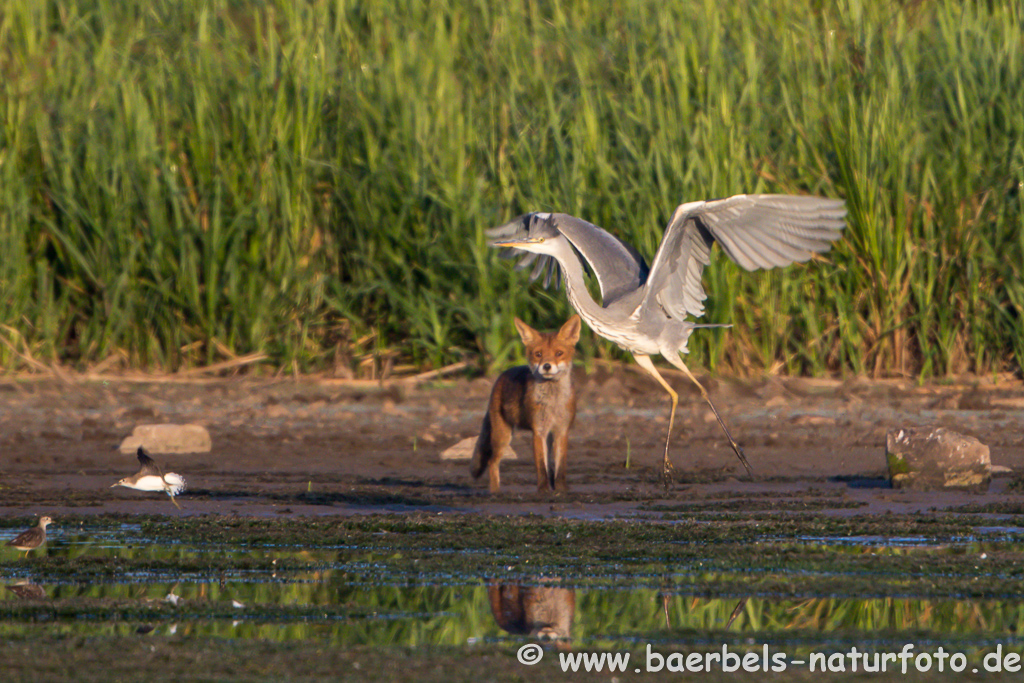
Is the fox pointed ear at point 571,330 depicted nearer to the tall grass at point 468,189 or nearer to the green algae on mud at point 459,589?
the green algae on mud at point 459,589

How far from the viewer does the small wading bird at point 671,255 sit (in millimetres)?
7035

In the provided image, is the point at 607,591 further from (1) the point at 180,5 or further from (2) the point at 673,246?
(1) the point at 180,5

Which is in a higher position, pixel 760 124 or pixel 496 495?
pixel 760 124

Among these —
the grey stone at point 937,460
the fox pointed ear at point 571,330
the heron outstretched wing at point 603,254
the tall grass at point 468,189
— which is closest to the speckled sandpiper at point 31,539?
the fox pointed ear at point 571,330

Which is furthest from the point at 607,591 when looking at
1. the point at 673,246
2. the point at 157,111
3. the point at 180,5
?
the point at 180,5

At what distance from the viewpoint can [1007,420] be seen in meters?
8.80

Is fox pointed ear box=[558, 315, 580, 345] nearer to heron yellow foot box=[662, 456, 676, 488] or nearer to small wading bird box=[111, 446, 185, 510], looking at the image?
heron yellow foot box=[662, 456, 676, 488]

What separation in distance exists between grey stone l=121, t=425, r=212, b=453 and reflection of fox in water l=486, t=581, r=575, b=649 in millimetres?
3743

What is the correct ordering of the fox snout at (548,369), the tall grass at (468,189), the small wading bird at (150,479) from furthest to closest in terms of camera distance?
the tall grass at (468,189)
the fox snout at (548,369)
the small wading bird at (150,479)

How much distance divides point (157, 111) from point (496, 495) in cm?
470

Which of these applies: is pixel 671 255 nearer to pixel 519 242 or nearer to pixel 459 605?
pixel 519 242

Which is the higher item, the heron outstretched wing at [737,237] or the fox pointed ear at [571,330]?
the heron outstretched wing at [737,237]

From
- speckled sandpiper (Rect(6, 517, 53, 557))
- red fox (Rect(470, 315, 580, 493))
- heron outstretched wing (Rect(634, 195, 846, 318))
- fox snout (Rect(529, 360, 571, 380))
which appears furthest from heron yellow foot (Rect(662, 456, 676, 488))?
speckled sandpiper (Rect(6, 517, 53, 557))

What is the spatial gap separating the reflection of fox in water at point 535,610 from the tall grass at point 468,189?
16.8 ft
